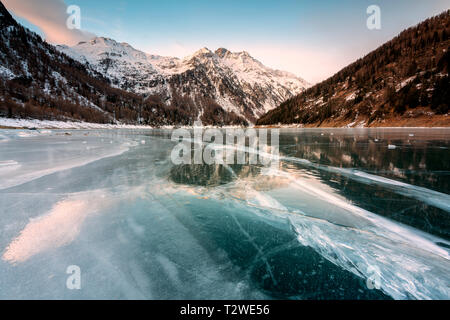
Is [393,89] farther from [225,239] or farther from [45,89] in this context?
[45,89]

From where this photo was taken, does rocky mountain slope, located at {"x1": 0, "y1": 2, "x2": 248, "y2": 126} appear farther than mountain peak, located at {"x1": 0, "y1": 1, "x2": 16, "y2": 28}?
No

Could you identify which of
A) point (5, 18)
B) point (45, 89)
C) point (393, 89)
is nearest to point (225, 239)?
point (393, 89)

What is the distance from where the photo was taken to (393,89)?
82812 mm

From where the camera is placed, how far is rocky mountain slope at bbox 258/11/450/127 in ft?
225

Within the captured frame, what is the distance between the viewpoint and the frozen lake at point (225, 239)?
2.59 meters

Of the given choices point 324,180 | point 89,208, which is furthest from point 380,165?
point 89,208

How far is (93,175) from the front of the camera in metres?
8.50

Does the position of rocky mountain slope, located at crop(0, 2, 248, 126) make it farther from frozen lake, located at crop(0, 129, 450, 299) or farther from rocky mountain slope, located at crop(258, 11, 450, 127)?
rocky mountain slope, located at crop(258, 11, 450, 127)

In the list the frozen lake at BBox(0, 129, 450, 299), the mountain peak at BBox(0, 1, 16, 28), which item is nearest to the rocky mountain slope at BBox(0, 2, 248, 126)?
the mountain peak at BBox(0, 1, 16, 28)

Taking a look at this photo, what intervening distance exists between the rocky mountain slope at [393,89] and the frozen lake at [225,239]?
81528mm

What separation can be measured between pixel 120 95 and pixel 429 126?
223 metres

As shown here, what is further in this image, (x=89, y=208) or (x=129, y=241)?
(x=89, y=208)

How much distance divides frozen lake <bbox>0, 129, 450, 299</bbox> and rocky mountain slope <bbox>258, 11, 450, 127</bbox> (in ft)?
267
